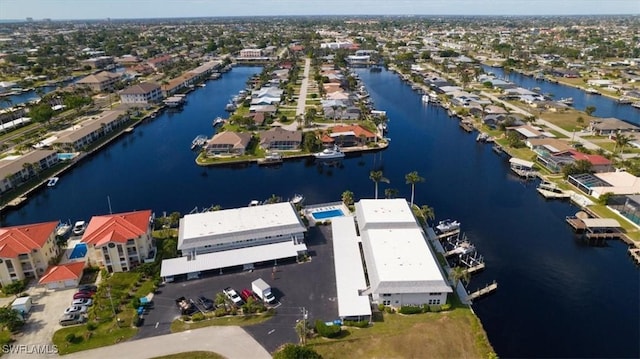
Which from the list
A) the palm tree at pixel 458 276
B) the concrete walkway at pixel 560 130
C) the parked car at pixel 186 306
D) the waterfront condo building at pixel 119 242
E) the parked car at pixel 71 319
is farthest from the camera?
the concrete walkway at pixel 560 130

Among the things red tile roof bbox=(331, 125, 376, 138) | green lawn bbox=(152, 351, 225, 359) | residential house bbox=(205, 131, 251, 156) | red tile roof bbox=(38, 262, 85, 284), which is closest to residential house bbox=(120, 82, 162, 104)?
Result: residential house bbox=(205, 131, 251, 156)

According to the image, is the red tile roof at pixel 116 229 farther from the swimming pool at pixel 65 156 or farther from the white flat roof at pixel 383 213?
the swimming pool at pixel 65 156

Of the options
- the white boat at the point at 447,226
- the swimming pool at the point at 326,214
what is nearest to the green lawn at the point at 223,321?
the swimming pool at the point at 326,214

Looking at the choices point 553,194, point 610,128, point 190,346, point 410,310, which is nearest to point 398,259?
point 410,310

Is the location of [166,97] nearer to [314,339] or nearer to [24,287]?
[24,287]

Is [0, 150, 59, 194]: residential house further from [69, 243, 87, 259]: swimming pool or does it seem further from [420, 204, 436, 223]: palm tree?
[420, 204, 436, 223]: palm tree

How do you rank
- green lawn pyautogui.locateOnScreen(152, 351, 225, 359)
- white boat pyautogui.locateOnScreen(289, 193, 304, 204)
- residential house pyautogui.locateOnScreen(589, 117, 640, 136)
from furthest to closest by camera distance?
residential house pyautogui.locateOnScreen(589, 117, 640, 136)
white boat pyautogui.locateOnScreen(289, 193, 304, 204)
green lawn pyautogui.locateOnScreen(152, 351, 225, 359)
